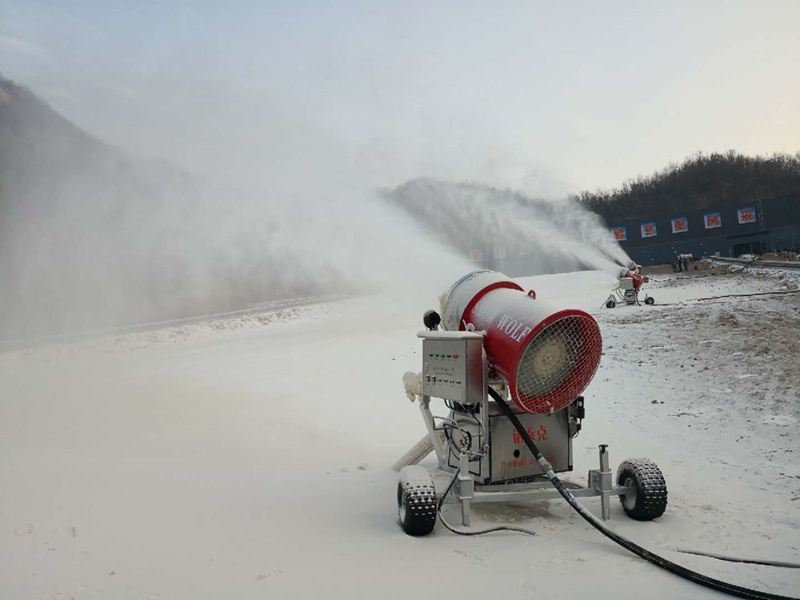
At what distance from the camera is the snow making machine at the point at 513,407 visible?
17.9ft

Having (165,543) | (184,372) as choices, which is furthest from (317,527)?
(184,372)

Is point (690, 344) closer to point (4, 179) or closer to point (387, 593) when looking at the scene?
point (387, 593)

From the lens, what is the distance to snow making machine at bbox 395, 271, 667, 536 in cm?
545

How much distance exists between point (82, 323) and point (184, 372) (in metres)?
7.80

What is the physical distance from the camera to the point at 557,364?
18.6 feet

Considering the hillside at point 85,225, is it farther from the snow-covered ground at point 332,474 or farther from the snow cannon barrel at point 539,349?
the snow cannon barrel at point 539,349

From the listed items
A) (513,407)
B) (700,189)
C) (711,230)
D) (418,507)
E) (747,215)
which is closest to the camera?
(418,507)

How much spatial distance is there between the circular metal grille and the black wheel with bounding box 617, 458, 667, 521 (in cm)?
92

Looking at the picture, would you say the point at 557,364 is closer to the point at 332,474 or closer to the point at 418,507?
the point at 418,507

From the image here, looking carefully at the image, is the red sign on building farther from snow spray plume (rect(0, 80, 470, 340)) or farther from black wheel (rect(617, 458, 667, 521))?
black wheel (rect(617, 458, 667, 521))

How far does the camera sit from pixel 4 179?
1842 cm

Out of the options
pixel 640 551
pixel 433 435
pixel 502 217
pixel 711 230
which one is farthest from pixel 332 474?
pixel 711 230

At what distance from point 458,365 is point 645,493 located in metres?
2.05

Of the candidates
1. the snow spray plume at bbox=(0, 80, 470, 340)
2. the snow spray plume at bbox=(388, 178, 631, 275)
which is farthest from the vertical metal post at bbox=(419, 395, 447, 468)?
the snow spray plume at bbox=(388, 178, 631, 275)
